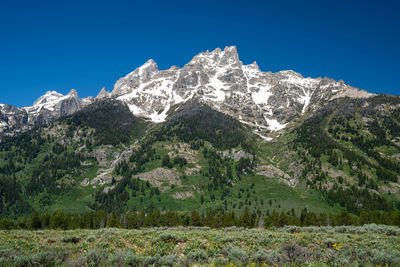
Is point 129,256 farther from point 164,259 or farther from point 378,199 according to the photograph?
point 378,199

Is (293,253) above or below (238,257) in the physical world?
above

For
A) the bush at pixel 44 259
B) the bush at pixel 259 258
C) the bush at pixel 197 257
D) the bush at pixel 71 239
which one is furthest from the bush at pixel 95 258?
the bush at pixel 71 239

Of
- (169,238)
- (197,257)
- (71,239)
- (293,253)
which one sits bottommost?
(71,239)

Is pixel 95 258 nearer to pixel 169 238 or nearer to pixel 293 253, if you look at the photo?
pixel 169 238

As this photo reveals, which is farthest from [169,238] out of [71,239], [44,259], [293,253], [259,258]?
[293,253]

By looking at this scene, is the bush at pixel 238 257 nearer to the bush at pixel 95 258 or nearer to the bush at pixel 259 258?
the bush at pixel 259 258

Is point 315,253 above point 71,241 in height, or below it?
above

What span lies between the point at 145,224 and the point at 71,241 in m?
87.5

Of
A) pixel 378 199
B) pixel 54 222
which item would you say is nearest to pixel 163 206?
pixel 54 222

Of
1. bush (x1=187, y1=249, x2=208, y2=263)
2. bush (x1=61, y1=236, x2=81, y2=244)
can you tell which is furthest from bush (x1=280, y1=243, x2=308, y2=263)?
bush (x1=61, y1=236, x2=81, y2=244)

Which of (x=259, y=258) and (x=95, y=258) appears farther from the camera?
(x=259, y=258)

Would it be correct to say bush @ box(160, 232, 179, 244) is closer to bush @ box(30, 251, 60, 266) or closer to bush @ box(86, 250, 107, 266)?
bush @ box(86, 250, 107, 266)

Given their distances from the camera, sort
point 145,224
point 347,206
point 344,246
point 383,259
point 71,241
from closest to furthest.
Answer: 1. point 383,259
2. point 344,246
3. point 71,241
4. point 145,224
5. point 347,206

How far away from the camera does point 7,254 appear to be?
1479cm
